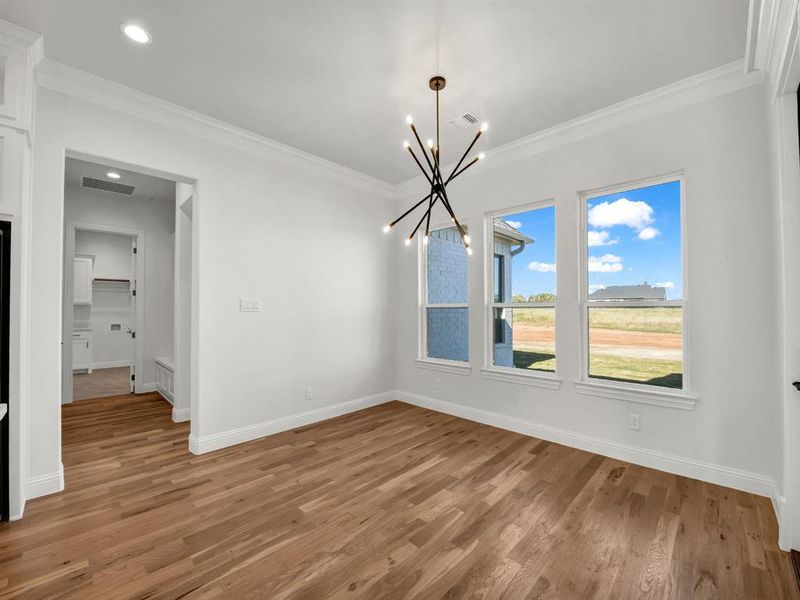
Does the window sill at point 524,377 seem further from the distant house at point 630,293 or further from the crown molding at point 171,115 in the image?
the crown molding at point 171,115

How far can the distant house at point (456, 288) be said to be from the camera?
401 centimetres

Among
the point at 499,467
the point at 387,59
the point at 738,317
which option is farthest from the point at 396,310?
the point at 738,317

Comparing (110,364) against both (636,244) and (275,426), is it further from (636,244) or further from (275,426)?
(636,244)

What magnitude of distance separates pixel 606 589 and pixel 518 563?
1.27 ft

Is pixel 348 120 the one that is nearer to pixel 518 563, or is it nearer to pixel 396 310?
pixel 396 310

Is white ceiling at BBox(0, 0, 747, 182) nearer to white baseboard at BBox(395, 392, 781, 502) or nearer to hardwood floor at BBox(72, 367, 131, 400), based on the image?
white baseboard at BBox(395, 392, 781, 502)

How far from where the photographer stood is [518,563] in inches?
71.9

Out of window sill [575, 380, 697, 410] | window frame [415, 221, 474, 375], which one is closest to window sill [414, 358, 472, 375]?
window frame [415, 221, 474, 375]

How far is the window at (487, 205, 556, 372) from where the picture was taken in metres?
3.66

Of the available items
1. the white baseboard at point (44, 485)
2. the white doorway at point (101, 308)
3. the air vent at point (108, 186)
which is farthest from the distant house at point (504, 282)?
the white doorway at point (101, 308)

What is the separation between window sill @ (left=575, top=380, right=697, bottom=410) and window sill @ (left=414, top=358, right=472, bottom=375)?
1.25 m

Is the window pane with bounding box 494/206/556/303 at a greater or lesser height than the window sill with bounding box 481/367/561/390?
greater

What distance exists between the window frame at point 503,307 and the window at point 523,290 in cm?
1

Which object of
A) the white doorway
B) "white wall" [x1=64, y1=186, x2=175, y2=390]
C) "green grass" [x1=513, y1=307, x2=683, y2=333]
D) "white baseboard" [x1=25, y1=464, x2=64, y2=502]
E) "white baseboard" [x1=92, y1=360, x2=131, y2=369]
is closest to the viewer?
"white baseboard" [x1=25, y1=464, x2=64, y2=502]
